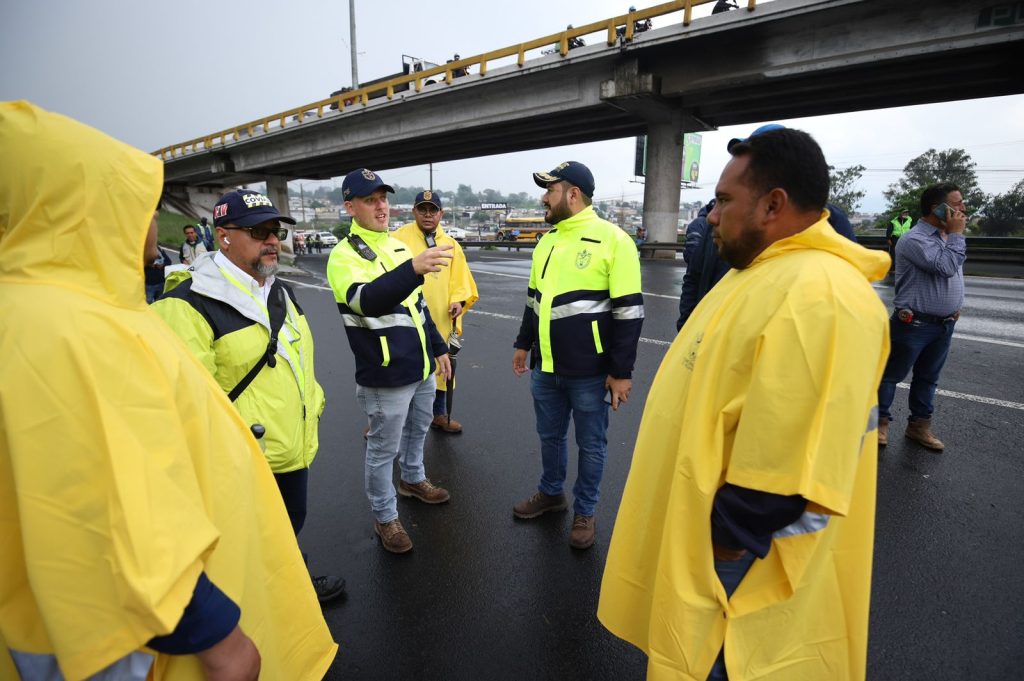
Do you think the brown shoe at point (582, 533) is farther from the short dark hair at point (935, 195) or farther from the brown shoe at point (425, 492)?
the short dark hair at point (935, 195)

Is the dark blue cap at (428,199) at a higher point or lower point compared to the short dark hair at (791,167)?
higher

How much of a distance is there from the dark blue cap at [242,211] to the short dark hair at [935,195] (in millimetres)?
4521

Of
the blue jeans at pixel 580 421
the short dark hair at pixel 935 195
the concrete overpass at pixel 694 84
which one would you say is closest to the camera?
the blue jeans at pixel 580 421

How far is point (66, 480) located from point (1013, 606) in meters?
3.79

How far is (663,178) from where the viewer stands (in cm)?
2022

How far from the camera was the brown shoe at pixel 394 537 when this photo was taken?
3.02m

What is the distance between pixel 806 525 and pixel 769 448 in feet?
0.82

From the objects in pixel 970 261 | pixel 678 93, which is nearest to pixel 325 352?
pixel 678 93

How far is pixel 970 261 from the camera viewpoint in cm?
1666

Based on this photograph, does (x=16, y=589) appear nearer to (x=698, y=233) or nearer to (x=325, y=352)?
(x=698, y=233)

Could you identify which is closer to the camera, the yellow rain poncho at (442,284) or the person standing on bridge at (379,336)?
the person standing on bridge at (379,336)

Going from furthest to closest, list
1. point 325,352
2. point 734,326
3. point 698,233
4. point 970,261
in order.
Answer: point 970,261 < point 325,352 < point 698,233 < point 734,326

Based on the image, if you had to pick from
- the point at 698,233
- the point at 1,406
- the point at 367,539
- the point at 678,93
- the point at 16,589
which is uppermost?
the point at 678,93

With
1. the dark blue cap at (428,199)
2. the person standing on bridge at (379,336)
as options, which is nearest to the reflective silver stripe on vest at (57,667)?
the person standing on bridge at (379,336)
